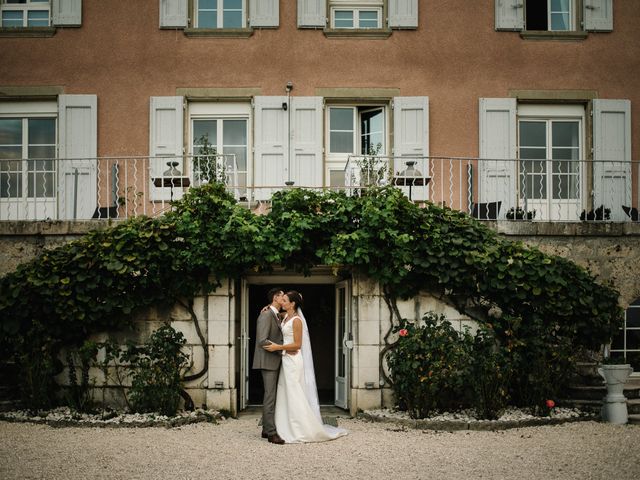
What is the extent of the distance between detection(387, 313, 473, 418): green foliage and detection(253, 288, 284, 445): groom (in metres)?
1.68

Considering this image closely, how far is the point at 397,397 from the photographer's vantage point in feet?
31.6

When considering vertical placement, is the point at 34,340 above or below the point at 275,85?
below

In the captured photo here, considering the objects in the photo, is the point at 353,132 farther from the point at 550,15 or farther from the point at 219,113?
the point at 550,15

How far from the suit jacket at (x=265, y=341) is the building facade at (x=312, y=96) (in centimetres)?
392

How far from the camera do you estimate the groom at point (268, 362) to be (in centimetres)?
823

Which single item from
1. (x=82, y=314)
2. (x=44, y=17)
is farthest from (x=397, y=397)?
(x=44, y=17)

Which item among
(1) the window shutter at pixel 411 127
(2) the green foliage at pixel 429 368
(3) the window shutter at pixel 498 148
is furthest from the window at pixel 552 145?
(2) the green foliage at pixel 429 368

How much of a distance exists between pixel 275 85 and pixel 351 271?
3.75 meters

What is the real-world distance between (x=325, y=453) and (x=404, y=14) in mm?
7459

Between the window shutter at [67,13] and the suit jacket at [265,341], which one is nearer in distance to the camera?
the suit jacket at [265,341]

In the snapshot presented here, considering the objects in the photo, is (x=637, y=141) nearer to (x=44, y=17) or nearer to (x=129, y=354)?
(x=129, y=354)

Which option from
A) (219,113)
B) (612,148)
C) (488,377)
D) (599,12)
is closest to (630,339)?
(612,148)

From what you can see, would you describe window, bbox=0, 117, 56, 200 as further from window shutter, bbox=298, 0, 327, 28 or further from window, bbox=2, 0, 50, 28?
window shutter, bbox=298, 0, 327, 28

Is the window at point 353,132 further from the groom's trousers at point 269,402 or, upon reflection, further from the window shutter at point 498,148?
the groom's trousers at point 269,402
